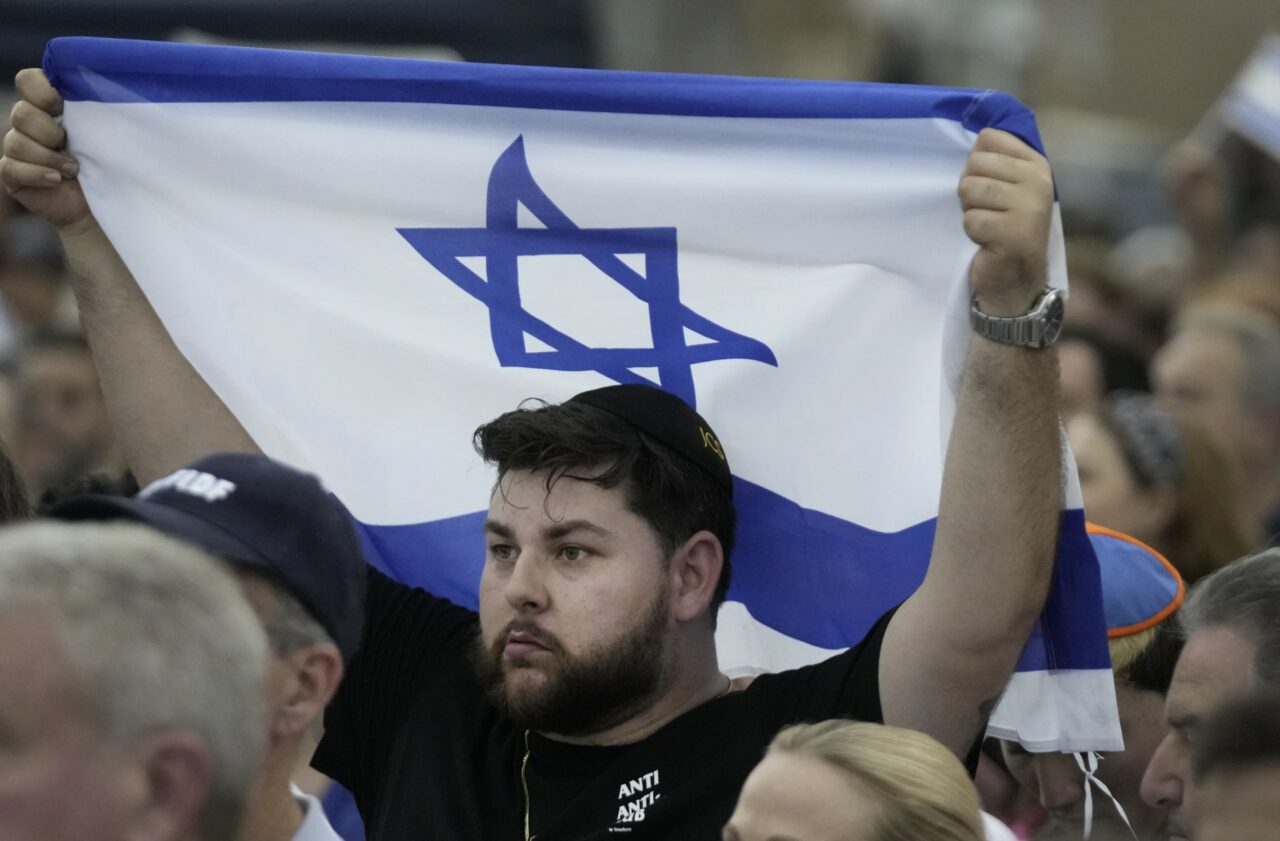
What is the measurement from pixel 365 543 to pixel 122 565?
7.41 feet

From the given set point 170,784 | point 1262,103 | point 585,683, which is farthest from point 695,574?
point 1262,103

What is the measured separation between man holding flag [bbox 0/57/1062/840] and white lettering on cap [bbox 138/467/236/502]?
3.59 ft

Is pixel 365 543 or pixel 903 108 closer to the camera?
pixel 903 108

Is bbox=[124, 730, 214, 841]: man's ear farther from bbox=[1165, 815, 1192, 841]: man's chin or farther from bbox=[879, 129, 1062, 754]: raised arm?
bbox=[1165, 815, 1192, 841]: man's chin

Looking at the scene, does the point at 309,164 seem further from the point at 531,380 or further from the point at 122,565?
the point at 122,565

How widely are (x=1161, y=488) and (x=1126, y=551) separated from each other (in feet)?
5.61

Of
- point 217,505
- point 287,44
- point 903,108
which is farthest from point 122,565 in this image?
point 287,44

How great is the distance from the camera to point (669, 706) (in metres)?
3.82

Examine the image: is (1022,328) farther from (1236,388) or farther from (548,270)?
(1236,388)

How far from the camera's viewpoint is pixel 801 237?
404cm

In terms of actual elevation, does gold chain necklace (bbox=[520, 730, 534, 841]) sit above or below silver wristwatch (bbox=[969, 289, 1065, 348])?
below

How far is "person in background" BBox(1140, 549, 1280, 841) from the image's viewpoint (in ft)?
10.9

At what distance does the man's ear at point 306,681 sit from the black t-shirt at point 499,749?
94 centimetres

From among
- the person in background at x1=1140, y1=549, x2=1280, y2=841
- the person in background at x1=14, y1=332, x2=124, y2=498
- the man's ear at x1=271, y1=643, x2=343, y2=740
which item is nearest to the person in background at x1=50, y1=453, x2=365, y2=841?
the man's ear at x1=271, y1=643, x2=343, y2=740
